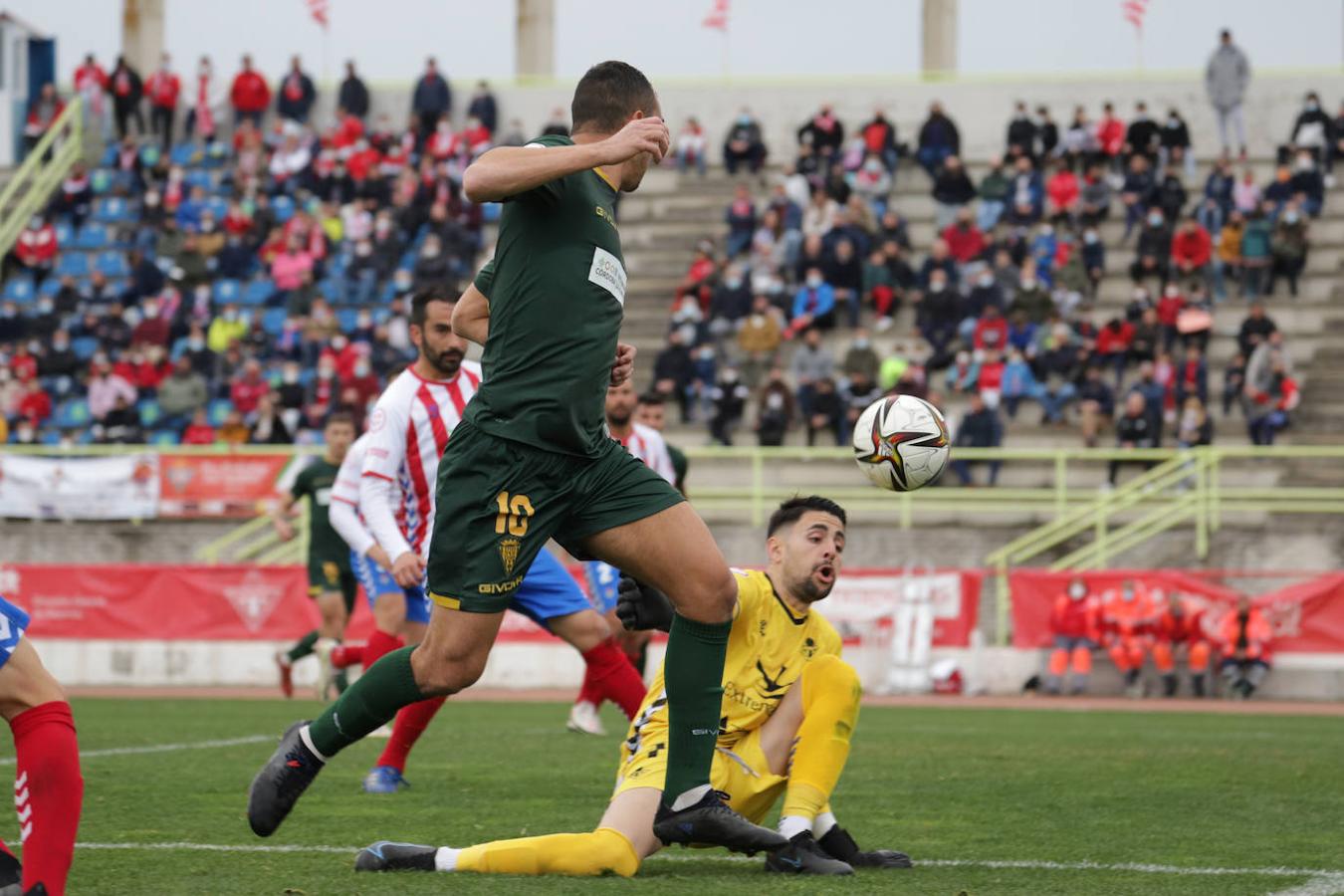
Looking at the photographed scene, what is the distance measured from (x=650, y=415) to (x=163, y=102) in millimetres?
23997

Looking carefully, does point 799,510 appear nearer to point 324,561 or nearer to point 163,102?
point 324,561

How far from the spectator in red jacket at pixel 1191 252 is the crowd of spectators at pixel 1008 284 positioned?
27 mm

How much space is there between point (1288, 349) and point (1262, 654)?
25.3 feet

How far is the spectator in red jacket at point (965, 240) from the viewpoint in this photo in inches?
1110

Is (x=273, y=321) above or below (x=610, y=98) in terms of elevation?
below

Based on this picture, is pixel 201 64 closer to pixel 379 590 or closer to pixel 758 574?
pixel 379 590

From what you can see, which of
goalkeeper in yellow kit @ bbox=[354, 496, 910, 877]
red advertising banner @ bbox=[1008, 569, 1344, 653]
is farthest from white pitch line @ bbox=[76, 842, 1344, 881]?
red advertising banner @ bbox=[1008, 569, 1344, 653]

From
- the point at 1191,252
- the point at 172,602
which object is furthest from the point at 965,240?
the point at 172,602

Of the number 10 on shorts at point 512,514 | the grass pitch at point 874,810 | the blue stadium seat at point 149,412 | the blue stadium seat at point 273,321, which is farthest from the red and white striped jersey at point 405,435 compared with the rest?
the blue stadium seat at point 273,321

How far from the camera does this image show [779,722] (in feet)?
22.3

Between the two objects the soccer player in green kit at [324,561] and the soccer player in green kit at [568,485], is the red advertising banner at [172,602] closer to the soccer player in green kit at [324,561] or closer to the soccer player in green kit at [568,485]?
the soccer player in green kit at [324,561]

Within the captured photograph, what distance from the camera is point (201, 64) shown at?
35.0 meters

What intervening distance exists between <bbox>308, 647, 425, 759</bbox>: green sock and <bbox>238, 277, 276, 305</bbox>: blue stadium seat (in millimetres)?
25040

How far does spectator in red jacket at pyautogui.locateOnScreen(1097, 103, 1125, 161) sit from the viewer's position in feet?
95.7
